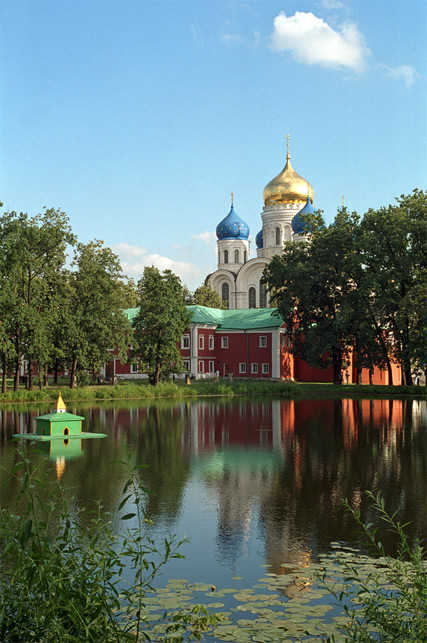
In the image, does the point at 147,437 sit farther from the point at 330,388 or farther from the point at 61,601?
the point at 330,388

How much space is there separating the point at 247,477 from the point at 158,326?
132ft

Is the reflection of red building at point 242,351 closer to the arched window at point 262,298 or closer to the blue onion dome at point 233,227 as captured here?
the arched window at point 262,298

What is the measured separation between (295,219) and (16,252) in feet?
172

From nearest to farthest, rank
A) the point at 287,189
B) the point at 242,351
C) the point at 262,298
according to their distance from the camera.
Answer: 1. the point at 242,351
2. the point at 287,189
3. the point at 262,298

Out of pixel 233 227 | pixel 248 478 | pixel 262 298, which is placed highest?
pixel 233 227

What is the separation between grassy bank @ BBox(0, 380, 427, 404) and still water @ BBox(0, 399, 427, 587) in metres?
11.5

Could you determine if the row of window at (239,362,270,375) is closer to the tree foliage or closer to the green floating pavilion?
the tree foliage

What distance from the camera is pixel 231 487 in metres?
14.9

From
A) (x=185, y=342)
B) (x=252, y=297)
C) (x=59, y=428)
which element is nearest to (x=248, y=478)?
(x=59, y=428)

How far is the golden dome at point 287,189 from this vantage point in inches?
3787

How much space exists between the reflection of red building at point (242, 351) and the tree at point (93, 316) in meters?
17.9

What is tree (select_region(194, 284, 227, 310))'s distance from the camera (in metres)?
91.2

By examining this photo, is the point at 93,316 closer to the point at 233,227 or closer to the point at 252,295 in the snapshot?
the point at 252,295

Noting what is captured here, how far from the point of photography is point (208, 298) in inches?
3659
